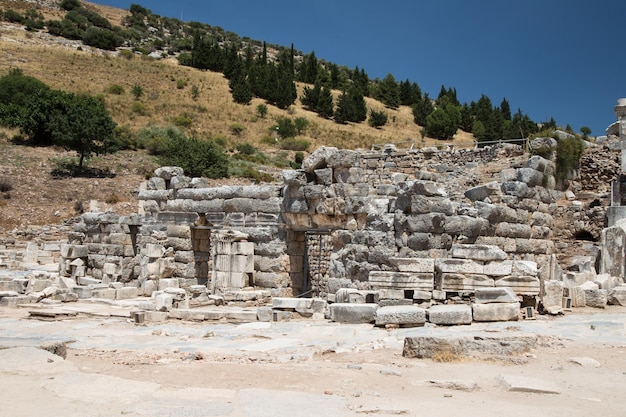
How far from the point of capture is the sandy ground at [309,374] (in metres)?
4.60

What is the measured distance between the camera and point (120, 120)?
151 feet

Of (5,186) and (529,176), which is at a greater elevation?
(5,186)

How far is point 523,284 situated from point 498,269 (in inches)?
17.6

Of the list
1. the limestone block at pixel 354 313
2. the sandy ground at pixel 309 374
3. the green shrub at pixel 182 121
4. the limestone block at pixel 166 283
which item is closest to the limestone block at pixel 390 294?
the limestone block at pixel 354 313

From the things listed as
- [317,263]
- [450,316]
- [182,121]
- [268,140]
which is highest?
[182,121]

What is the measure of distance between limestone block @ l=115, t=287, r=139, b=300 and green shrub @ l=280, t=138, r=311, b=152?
30789 millimetres

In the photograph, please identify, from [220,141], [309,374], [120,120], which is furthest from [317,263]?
[120,120]

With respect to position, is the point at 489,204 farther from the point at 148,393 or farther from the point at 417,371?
the point at 148,393

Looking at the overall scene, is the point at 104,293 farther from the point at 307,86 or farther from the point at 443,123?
the point at 307,86

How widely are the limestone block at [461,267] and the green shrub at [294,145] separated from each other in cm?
3552

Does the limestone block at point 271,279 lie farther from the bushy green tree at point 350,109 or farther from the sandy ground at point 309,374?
the bushy green tree at point 350,109

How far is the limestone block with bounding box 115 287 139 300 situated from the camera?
14100 millimetres

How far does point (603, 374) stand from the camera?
576cm

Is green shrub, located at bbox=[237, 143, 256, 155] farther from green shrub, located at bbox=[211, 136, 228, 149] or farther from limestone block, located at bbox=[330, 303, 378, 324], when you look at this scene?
limestone block, located at bbox=[330, 303, 378, 324]
